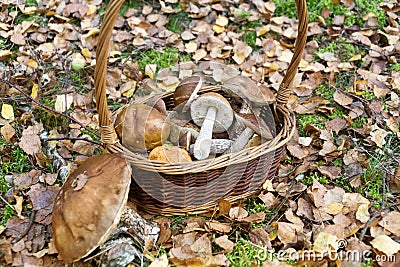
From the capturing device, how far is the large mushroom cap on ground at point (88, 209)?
2158 mm

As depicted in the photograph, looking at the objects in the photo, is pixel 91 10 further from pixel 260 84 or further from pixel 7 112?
pixel 260 84

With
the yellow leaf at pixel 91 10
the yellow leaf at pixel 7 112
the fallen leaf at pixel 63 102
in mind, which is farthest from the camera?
the yellow leaf at pixel 91 10

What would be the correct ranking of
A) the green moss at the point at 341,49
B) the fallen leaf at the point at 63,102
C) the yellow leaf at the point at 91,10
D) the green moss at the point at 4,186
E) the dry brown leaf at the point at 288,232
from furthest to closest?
the yellow leaf at the point at 91,10 → the green moss at the point at 341,49 → the fallen leaf at the point at 63,102 → the green moss at the point at 4,186 → the dry brown leaf at the point at 288,232

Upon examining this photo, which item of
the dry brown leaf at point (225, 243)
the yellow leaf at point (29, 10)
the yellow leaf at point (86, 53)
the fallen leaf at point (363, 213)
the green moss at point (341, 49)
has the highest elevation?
the yellow leaf at point (29, 10)

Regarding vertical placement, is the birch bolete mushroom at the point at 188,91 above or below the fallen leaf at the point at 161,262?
above

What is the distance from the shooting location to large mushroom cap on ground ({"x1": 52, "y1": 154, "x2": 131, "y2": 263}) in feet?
7.08

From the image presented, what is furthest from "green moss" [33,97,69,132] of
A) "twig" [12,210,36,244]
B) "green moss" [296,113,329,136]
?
"green moss" [296,113,329,136]

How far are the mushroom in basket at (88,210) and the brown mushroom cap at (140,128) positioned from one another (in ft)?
1.20

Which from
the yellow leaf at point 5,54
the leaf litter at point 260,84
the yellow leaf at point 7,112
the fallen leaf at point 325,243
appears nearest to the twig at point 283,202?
the leaf litter at point 260,84

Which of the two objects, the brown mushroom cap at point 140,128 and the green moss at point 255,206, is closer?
the brown mushroom cap at point 140,128

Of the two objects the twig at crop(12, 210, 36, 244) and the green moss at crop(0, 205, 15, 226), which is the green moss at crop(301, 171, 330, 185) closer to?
the twig at crop(12, 210, 36, 244)

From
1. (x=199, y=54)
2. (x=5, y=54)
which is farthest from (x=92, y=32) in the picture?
(x=199, y=54)

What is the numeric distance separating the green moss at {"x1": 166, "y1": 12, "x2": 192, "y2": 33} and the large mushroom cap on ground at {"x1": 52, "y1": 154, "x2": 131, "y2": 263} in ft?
8.36

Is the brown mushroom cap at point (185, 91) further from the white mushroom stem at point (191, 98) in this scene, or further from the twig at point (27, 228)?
the twig at point (27, 228)
